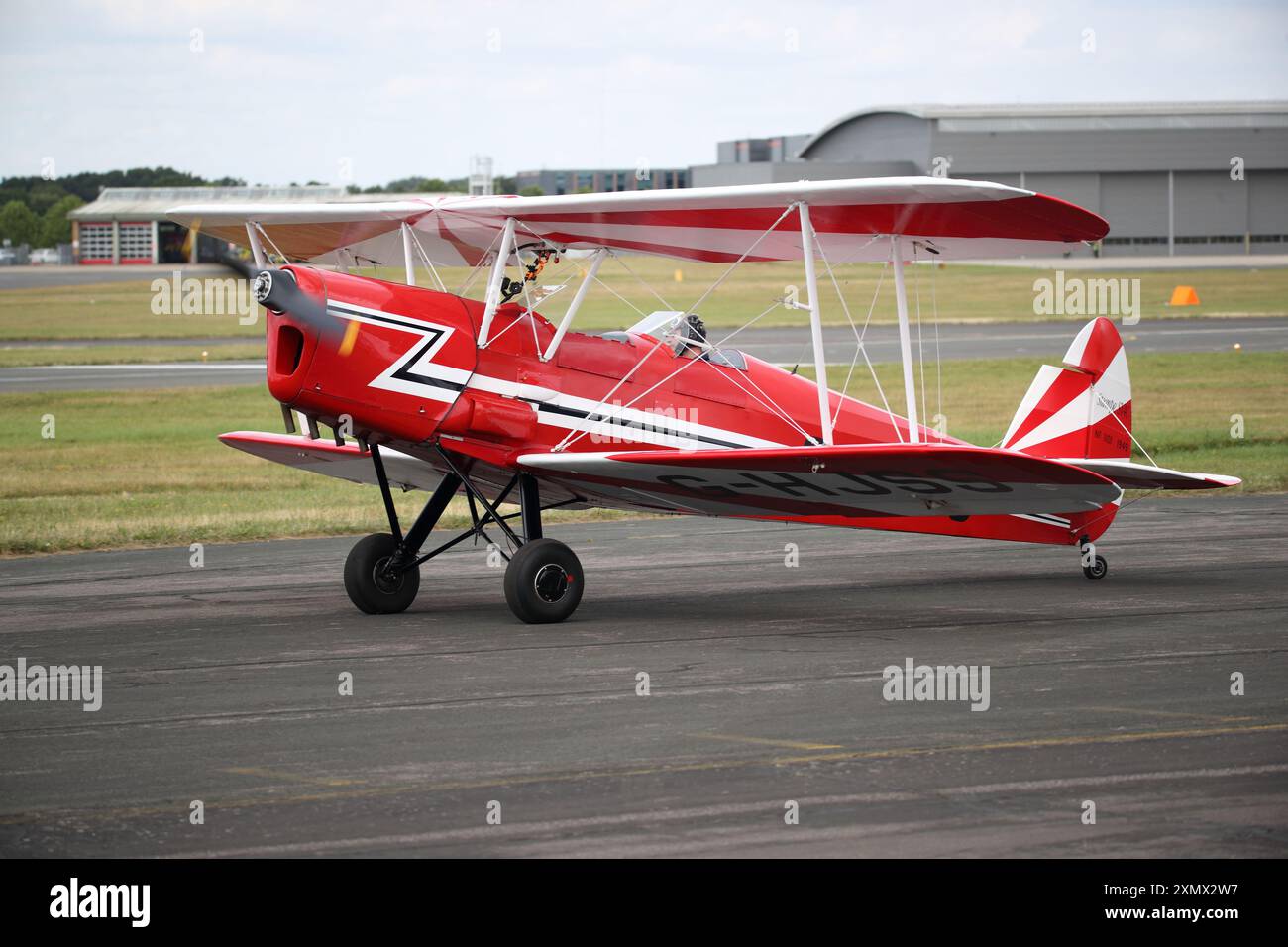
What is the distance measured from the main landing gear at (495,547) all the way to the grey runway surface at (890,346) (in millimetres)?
18963

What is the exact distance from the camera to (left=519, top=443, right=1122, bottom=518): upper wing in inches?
385

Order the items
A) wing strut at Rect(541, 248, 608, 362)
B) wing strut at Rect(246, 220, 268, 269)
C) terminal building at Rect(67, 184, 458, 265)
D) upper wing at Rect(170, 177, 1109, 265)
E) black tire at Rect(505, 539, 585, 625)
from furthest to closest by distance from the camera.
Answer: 1. terminal building at Rect(67, 184, 458, 265)
2. wing strut at Rect(246, 220, 268, 269)
3. wing strut at Rect(541, 248, 608, 362)
4. black tire at Rect(505, 539, 585, 625)
5. upper wing at Rect(170, 177, 1109, 265)

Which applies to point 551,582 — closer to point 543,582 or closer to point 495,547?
point 543,582

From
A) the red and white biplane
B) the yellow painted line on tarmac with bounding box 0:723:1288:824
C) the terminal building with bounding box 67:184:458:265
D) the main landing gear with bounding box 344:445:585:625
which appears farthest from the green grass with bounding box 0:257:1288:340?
the yellow painted line on tarmac with bounding box 0:723:1288:824

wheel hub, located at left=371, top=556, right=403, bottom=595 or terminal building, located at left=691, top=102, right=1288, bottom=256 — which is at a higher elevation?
terminal building, located at left=691, top=102, right=1288, bottom=256

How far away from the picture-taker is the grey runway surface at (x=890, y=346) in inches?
1324

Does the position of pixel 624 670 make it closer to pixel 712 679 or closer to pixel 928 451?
pixel 712 679

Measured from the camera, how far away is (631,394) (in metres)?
11.5

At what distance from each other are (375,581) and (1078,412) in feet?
20.4

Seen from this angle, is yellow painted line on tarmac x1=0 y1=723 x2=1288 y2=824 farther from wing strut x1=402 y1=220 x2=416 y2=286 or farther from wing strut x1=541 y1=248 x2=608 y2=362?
wing strut x1=402 y1=220 x2=416 y2=286

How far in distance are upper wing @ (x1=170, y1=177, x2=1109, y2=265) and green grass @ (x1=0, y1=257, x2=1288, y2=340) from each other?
76.6 ft

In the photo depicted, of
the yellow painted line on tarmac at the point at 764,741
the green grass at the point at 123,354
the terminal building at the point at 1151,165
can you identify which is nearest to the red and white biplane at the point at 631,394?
the yellow painted line on tarmac at the point at 764,741
